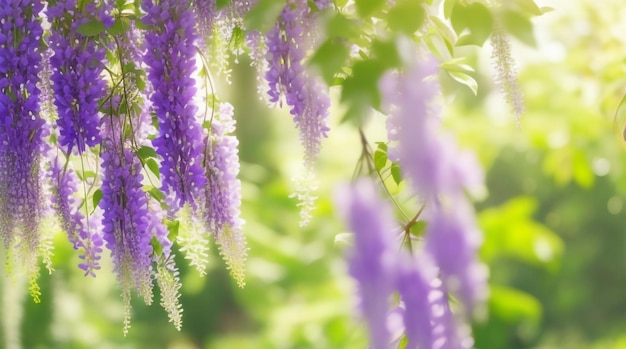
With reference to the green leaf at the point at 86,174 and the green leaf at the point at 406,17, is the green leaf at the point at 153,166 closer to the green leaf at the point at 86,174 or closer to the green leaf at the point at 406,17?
the green leaf at the point at 86,174

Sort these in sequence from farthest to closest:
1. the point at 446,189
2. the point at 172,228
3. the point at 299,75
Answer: the point at 172,228, the point at 299,75, the point at 446,189

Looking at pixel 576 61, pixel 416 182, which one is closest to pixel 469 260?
pixel 416 182

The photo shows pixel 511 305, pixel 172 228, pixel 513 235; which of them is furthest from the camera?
pixel 511 305

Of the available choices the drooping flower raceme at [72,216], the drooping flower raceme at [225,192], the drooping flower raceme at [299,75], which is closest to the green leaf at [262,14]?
the drooping flower raceme at [299,75]

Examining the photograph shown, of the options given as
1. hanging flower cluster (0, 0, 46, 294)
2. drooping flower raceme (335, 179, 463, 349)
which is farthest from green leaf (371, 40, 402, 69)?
hanging flower cluster (0, 0, 46, 294)

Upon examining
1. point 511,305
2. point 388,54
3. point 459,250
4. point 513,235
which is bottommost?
point 511,305

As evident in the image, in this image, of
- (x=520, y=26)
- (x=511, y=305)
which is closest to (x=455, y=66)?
(x=520, y=26)

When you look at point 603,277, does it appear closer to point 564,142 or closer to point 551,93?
point 551,93

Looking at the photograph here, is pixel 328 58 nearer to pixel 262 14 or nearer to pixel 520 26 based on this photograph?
pixel 262 14
